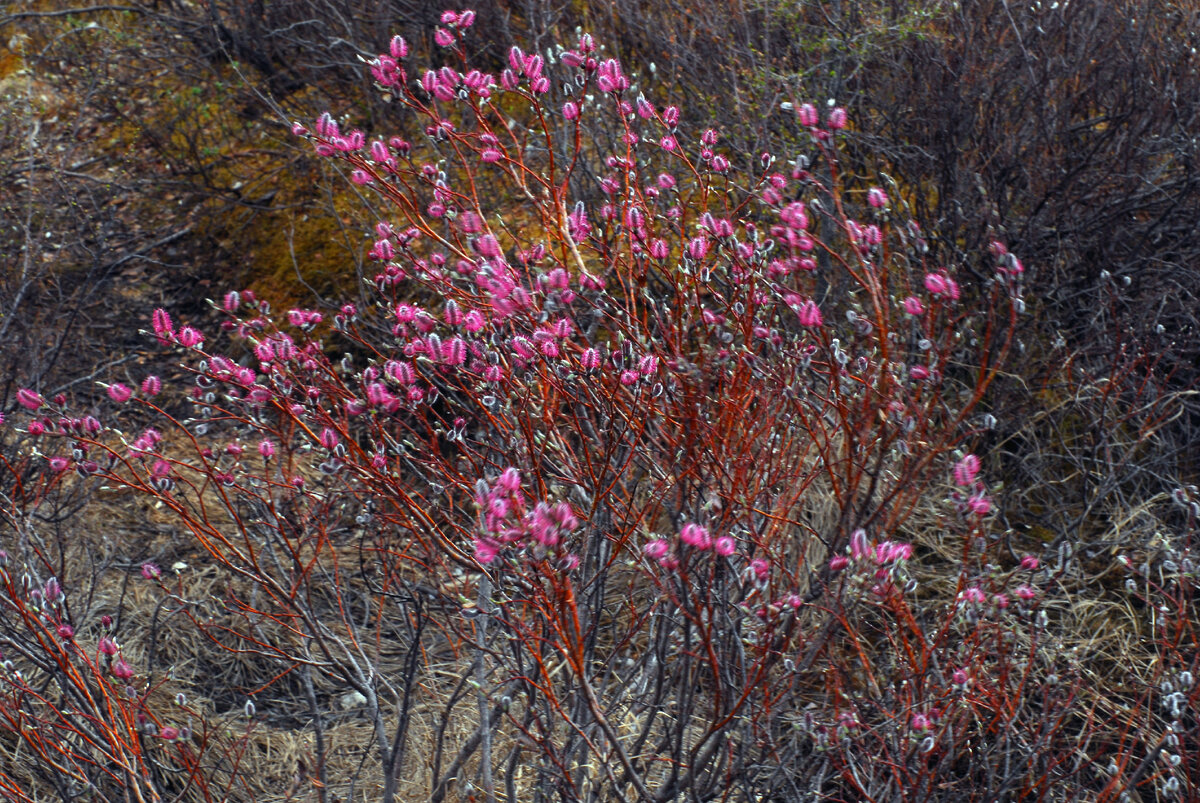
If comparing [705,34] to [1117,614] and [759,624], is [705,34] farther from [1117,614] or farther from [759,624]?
[759,624]

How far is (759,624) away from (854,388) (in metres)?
0.59

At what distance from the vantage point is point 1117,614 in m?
3.31

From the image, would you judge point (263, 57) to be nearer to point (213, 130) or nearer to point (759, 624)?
point (213, 130)

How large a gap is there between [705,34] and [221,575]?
330 cm

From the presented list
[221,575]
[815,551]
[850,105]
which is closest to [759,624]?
[815,551]

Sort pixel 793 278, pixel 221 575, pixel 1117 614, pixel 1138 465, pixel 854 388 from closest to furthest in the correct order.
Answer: pixel 854 388 → pixel 793 278 → pixel 1117 614 → pixel 1138 465 → pixel 221 575

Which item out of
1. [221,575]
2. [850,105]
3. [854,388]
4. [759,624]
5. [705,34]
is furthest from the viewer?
[705,34]

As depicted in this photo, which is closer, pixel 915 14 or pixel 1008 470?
pixel 1008 470

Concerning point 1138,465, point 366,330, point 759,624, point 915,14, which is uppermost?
point 915,14

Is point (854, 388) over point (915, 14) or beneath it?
beneath

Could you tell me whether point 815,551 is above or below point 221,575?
above

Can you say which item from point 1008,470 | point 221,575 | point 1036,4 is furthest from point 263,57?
point 1008,470

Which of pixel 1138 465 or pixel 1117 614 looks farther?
pixel 1138 465

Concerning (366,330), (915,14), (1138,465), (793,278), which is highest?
(915,14)
